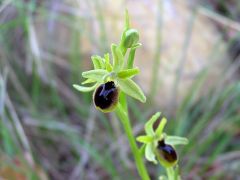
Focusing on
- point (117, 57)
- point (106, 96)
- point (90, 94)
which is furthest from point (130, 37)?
point (90, 94)

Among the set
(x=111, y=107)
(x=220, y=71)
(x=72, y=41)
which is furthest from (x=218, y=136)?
(x=111, y=107)

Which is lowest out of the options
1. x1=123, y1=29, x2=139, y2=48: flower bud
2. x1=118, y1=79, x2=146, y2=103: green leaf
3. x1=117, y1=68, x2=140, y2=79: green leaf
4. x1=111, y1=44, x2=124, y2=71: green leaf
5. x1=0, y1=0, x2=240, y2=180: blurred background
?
x1=0, y1=0, x2=240, y2=180: blurred background

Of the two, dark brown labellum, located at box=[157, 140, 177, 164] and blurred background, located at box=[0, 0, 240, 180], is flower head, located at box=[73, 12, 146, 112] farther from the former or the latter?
blurred background, located at box=[0, 0, 240, 180]

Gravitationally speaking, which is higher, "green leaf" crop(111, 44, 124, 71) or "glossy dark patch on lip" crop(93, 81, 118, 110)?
"green leaf" crop(111, 44, 124, 71)

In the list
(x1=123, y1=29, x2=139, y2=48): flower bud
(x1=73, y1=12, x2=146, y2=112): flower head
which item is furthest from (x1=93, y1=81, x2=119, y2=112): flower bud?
(x1=123, y1=29, x2=139, y2=48): flower bud

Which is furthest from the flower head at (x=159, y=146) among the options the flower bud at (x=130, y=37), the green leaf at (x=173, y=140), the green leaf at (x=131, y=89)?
the flower bud at (x=130, y=37)

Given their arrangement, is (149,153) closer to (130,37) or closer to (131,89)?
(131,89)
